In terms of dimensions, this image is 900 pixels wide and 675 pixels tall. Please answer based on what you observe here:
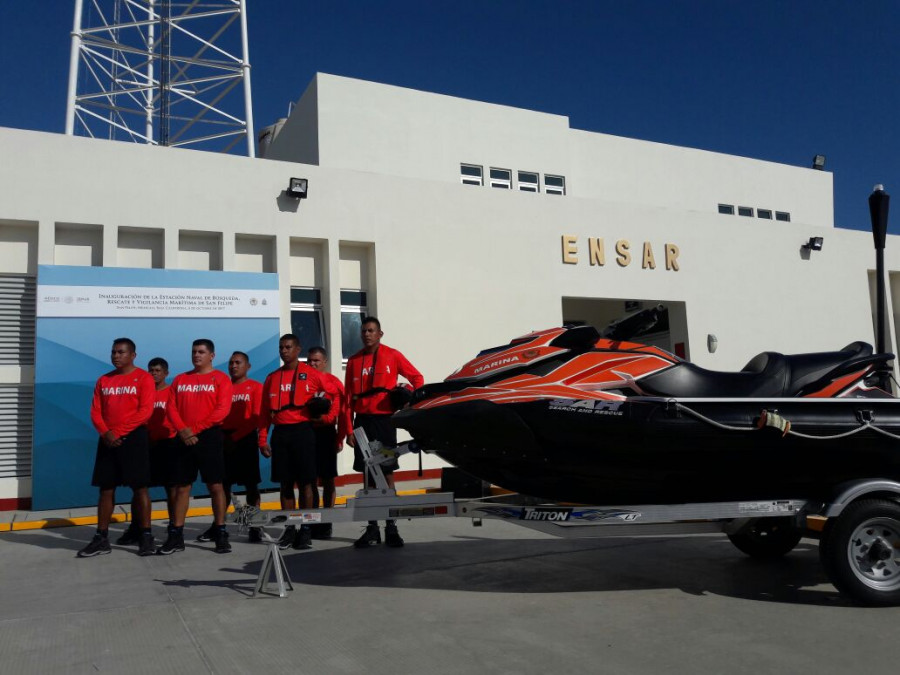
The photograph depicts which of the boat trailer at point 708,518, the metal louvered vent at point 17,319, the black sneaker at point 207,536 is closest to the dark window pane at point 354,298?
the metal louvered vent at point 17,319

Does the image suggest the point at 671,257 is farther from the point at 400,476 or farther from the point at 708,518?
the point at 708,518

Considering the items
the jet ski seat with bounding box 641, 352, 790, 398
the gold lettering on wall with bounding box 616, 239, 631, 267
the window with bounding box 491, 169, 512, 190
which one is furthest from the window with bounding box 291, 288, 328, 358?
the jet ski seat with bounding box 641, 352, 790, 398

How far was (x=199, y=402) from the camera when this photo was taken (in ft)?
21.5

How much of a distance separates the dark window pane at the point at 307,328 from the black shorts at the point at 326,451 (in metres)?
4.34

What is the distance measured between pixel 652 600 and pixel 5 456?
842 centimetres

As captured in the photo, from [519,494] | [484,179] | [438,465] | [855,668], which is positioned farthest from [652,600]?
[484,179]

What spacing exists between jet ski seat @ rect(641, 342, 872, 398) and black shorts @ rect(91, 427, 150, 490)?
14.0 ft

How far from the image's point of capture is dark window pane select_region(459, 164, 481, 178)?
15752 mm

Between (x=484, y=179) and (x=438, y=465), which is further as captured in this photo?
(x=484, y=179)

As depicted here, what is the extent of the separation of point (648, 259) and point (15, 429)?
34.4 ft

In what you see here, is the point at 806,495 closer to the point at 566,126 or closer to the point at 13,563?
the point at 13,563

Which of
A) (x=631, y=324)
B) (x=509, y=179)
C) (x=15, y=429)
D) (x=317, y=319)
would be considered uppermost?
(x=509, y=179)

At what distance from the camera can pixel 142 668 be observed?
350 cm

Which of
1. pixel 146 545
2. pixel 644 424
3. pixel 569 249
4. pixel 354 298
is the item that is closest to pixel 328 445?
pixel 146 545
